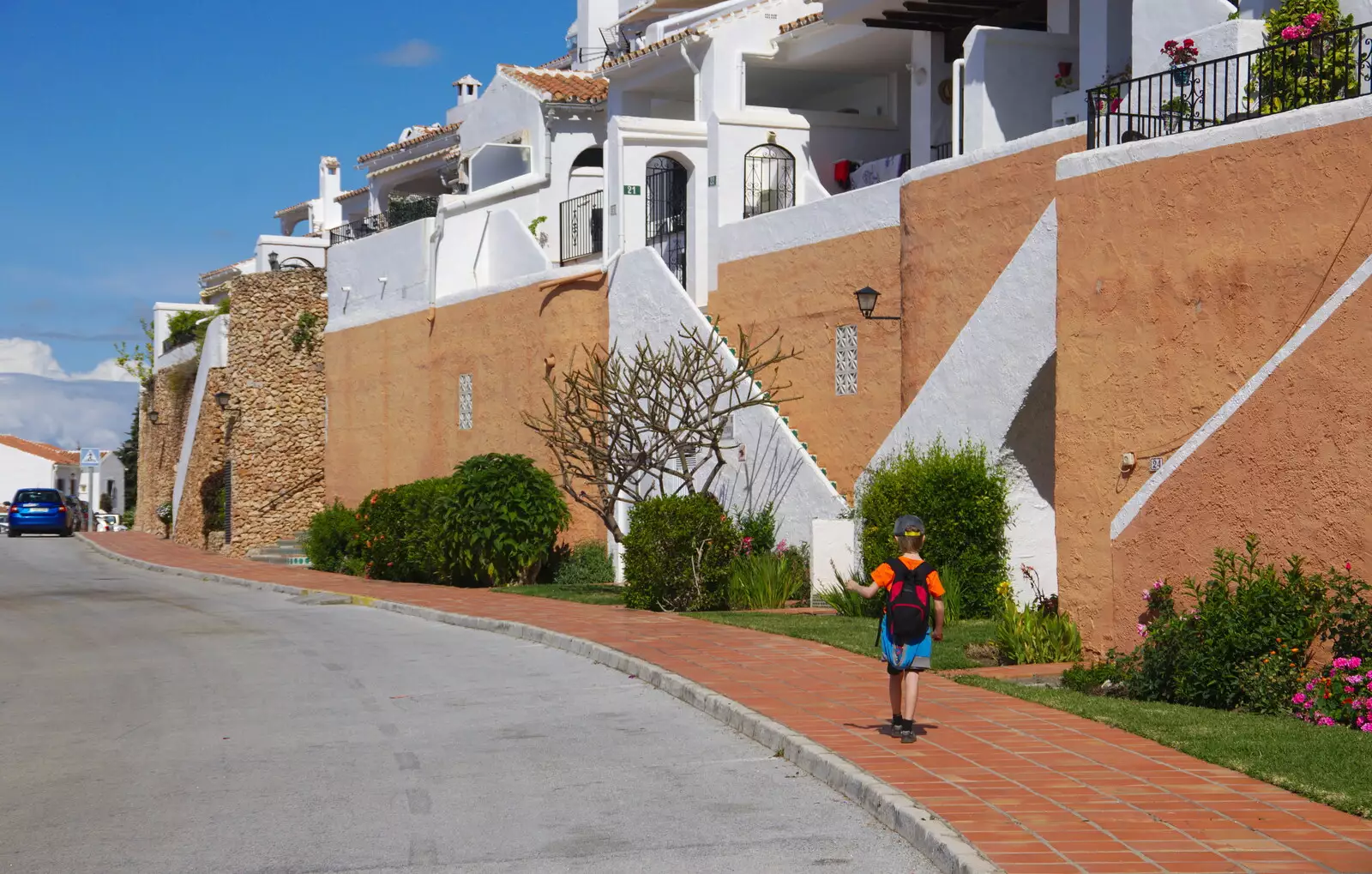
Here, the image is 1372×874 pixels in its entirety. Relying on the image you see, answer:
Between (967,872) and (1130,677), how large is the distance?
5.46 m

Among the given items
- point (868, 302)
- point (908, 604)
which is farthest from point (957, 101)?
point (908, 604)

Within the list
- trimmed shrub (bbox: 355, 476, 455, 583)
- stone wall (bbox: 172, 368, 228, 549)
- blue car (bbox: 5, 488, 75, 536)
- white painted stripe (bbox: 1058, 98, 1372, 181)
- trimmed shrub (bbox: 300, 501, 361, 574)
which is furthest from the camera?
blue car (bbox: 5, 488, 75, 536)

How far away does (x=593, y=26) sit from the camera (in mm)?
46000

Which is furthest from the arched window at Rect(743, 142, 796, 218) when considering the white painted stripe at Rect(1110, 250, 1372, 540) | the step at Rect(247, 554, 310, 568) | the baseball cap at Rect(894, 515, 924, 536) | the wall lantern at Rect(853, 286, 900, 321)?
the baseball cap at Rect(894, 515, 924, 536)

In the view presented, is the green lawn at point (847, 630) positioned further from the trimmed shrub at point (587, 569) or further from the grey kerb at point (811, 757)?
the trimmed shrub at point (587, 569)

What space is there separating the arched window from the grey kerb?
10016mm

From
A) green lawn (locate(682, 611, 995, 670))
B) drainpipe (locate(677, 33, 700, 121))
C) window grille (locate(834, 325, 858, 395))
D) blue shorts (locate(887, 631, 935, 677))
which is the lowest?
green lawn (locate(682, 611, 995, 670))

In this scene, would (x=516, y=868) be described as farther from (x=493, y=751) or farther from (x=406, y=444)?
(x=406, y=444)

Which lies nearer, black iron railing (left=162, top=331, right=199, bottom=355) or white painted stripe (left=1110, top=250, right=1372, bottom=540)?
white painted stripe (left=1110, top=250, right=1372, bottom=540)

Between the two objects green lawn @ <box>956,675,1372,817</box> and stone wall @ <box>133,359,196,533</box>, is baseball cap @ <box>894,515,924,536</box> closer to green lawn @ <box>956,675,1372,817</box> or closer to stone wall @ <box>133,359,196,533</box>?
green lawn @ <box>956,675,1372,817</box>

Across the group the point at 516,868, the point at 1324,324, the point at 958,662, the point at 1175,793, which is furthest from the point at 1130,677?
the point at 516,868

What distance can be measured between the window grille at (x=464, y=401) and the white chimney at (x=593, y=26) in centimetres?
1838

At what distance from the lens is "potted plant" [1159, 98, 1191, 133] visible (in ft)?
47.8

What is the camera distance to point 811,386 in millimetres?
21641
